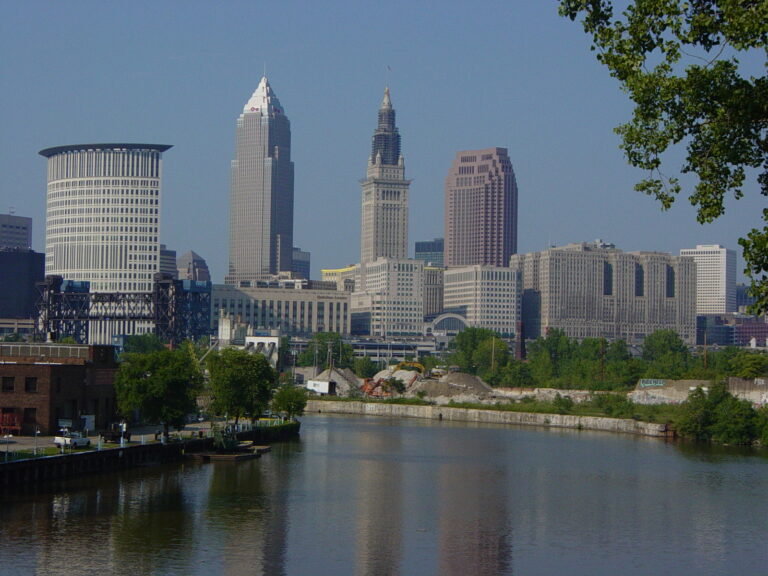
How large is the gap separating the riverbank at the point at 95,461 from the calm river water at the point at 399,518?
118cm

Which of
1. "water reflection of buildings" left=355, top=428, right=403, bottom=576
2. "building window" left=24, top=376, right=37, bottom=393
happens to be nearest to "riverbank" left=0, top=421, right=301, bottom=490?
"building window" left=24, top=376, right=37, bottom=393

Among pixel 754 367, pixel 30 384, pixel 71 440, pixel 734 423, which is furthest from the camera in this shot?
pixel 754 367

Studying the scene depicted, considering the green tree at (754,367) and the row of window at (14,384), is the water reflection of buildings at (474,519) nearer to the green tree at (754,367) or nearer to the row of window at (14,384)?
the row of window at (14,384)

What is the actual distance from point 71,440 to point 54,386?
27.4 feet

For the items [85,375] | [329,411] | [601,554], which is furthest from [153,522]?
Answer: [329,411]

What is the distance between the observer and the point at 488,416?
155 m

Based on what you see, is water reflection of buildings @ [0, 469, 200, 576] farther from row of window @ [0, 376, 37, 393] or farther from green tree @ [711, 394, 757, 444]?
green tree @ [711, 394, 757, 444]

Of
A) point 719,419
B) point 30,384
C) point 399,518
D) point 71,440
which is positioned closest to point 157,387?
point 30,384

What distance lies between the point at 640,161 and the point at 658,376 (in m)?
143

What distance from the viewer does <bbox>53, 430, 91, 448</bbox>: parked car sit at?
75562 millimetres

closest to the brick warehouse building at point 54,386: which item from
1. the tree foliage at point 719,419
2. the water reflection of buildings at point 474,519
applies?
the water reflection of buildings at point 474,519

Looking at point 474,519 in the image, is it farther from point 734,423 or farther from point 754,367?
point 754,367

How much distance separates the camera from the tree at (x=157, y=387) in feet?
285

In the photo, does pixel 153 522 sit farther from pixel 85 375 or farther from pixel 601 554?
pixel 85 375
